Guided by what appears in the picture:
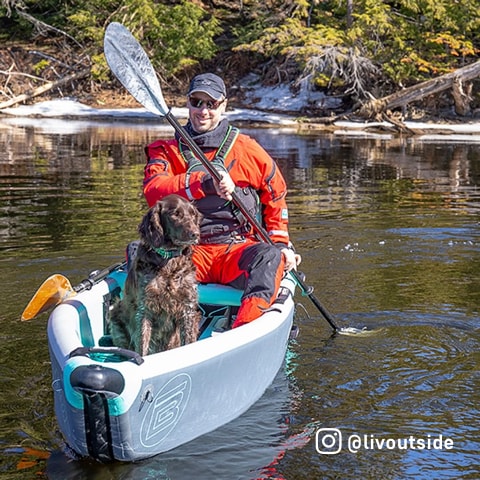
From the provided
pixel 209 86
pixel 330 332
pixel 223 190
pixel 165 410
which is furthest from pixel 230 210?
pixel 165 410

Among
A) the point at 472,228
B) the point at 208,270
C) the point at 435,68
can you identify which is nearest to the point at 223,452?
the point at 208,270

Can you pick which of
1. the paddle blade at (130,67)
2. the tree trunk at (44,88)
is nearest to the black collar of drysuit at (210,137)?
the paddle blade at (130,67)

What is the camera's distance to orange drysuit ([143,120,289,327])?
16.1 ft

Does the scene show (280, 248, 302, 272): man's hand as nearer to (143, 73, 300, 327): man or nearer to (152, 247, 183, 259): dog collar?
→ (143, 73, 300, 327): man

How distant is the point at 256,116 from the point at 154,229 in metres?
21.5

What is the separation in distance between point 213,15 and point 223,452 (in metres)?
28.2

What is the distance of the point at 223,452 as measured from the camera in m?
4.18

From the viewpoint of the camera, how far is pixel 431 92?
2348cm

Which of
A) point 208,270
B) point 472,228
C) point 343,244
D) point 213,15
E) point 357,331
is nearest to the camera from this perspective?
point 208,270

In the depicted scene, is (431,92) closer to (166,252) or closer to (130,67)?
(130,67)

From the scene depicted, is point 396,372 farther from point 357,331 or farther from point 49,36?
point 49,36

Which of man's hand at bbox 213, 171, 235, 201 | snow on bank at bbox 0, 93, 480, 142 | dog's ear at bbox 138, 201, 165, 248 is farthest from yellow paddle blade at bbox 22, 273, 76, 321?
snow on bank at bbox 0, 93, 480, 142

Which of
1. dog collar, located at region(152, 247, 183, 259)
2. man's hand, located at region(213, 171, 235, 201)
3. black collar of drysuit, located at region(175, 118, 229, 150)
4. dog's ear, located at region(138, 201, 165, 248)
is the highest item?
black collar of drysuit, located at region(175, 118, 229, 150)

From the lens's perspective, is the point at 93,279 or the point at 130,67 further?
the point at 130,67
